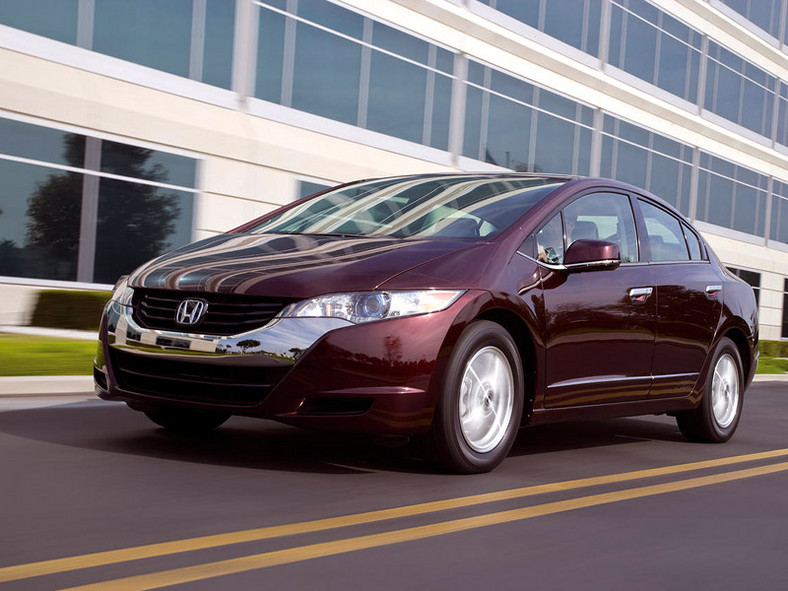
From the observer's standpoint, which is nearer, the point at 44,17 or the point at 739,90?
the point at 44,17

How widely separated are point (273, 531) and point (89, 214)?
13577 millimetres

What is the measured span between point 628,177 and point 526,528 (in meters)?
30.6

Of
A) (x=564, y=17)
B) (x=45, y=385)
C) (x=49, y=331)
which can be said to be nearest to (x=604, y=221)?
(x=45, y=385)

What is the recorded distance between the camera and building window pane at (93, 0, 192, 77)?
1703 centimetres

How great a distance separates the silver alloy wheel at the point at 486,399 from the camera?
5.75 meters

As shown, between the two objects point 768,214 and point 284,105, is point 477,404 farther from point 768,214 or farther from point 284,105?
point 768,214

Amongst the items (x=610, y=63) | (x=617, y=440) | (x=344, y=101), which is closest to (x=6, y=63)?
(x=344, y=101)

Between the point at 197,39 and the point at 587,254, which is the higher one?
the point at 197,39

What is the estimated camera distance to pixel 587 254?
6371mm

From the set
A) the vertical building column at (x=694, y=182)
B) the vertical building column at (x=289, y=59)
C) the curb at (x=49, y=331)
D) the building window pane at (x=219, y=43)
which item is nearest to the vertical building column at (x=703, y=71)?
the vertical building column at (x=694, y=182)

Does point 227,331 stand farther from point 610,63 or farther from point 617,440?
point 610,63

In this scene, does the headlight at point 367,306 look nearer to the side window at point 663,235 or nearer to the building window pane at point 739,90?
the side window at point 663,235

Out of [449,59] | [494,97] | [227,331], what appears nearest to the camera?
[227,331]

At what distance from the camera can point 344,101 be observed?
2205 cm
